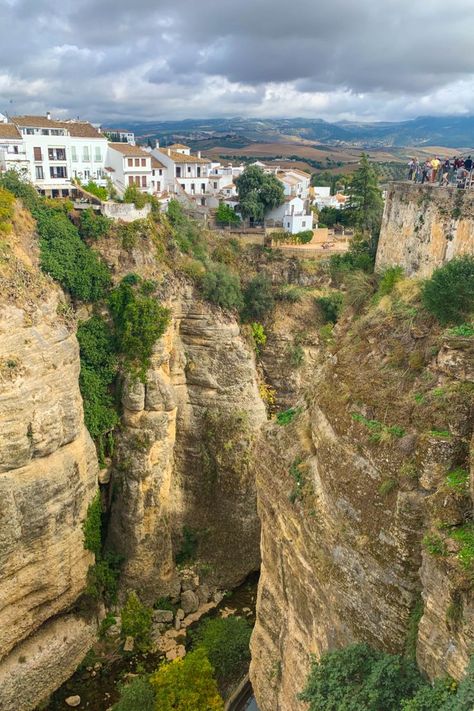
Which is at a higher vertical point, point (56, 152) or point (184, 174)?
point (56, 152)

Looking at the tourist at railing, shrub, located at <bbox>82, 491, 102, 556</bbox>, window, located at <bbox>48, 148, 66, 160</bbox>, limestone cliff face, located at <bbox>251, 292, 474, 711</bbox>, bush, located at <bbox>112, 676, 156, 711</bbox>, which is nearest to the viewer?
limestone cliff face, located at <bbox>251, 292, 474, 711</bbox>

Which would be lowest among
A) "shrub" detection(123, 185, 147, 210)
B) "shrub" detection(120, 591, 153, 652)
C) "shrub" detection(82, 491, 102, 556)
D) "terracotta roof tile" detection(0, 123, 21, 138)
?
"shrub" detection(120, 591, 153, 652)

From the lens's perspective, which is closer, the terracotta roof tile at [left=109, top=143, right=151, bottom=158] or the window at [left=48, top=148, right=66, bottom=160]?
the window at [left=48, top=148, right=66, bottom=160]

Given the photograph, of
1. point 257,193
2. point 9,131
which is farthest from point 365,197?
point 9,131

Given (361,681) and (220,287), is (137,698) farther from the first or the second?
(220,287)

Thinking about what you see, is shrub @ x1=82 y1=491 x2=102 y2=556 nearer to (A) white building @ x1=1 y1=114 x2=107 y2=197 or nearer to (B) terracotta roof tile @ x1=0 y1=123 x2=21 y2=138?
(A) white building @ x1=1 y1=114 x2=107 y2=197

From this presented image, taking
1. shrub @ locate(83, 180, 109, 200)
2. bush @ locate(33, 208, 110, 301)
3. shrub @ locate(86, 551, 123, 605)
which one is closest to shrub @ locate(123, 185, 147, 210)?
shrub @ locate(83, 180, 109, 200)

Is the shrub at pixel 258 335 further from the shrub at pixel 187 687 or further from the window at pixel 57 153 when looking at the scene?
the window at pixel 57 153

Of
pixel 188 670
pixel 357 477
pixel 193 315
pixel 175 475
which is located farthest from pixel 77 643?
pixel 357 477
